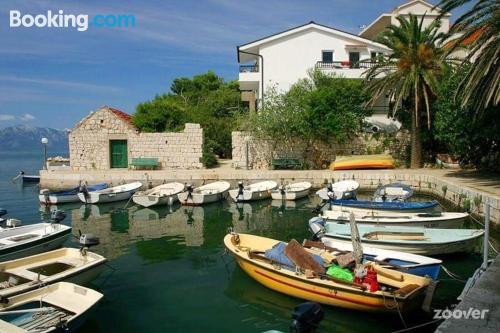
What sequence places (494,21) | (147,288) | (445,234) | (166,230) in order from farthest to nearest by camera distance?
(166,230) < (494,21) < (445,234) < (147,288)

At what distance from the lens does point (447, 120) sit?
71.3 feet

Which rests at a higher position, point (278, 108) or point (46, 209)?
point (278, 108)

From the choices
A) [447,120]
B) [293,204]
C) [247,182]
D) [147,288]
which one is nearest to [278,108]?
[247,182]

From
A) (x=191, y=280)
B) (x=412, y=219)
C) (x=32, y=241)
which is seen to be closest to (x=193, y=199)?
(x=32, y=241)

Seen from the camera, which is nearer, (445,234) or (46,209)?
(445,234)

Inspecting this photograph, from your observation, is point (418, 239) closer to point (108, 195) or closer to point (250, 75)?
point (108, 195)

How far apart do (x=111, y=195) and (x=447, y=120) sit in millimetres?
19093

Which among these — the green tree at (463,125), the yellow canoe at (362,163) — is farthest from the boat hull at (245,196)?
the green tree at (463,125)

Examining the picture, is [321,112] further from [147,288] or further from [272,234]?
[147,288]

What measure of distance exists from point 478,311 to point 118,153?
28.5m

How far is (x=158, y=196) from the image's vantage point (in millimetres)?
21812

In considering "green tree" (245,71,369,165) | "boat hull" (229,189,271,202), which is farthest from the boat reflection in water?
"green tree" (245,71,369,165)

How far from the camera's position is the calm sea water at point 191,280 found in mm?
8555

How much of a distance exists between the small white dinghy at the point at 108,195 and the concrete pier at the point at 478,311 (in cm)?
1984
